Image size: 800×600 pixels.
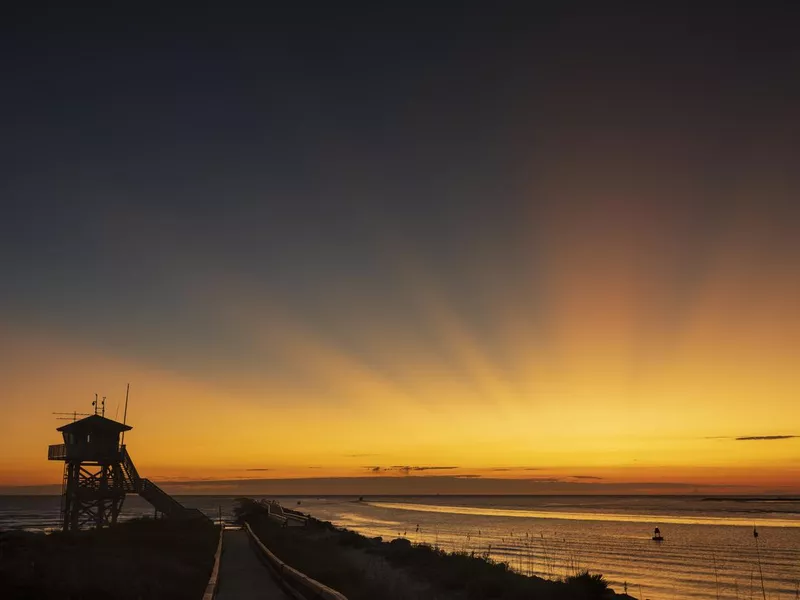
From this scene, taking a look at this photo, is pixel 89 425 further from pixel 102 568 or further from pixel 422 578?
pixel 422 578

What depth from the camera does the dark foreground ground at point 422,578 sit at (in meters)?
18.0

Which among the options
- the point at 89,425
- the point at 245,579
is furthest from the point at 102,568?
the point at 89,425

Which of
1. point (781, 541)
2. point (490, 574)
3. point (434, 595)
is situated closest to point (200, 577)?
point (434, 595)

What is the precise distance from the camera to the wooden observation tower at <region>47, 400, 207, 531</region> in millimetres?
47875

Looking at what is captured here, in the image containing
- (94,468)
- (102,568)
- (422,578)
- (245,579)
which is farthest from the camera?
(94,468)

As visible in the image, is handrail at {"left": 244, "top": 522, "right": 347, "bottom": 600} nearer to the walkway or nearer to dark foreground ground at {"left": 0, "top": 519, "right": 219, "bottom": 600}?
the walkway

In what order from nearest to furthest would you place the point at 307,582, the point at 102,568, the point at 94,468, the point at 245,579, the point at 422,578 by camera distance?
1. the point at 307,582
2. the point at 245,579
3. the point at 102,568
4. the point at 422,578
5. the point at 94,468

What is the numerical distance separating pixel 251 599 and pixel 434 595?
21.9 feet

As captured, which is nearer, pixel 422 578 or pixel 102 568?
pixel 102 568

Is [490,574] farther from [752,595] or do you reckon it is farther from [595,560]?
[595,560]

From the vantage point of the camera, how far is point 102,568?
2062 cm

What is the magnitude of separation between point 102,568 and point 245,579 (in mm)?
4912

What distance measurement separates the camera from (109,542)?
31797mm

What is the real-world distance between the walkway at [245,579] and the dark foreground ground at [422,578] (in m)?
1.35
